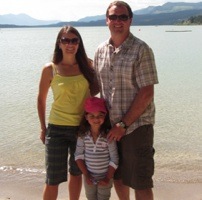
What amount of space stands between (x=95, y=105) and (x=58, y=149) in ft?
1.97

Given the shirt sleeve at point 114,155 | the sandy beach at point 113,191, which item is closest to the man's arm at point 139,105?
the shirt sleeve at point 114,155

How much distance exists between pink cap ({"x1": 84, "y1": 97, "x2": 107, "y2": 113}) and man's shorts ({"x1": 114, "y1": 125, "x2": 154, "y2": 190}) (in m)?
0.35

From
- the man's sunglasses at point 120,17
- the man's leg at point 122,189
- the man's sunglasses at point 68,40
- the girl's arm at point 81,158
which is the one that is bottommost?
the man's leg at point 122,189

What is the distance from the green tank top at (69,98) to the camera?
3598 millimetres

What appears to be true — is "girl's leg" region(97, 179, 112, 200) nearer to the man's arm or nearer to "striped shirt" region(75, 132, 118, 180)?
"striped shirt" region(75, 132, 118, 180)

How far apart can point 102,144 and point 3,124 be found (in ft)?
21.8

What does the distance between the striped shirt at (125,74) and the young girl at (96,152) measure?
0.62ft

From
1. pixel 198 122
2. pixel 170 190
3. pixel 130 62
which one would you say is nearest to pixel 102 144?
pixel 130 62

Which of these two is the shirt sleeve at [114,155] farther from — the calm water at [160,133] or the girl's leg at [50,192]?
the calm water at [160,133]

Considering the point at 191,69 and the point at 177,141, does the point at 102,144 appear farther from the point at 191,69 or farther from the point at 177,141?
the point at 191,69

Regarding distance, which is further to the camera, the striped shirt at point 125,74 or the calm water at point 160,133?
the calm water at point 160,133

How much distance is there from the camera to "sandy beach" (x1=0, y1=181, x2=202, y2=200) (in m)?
4.95

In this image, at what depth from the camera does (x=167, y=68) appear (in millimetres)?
22641

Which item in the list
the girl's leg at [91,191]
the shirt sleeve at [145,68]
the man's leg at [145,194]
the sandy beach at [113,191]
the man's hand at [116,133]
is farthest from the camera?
the sandy beach at [113,191]
